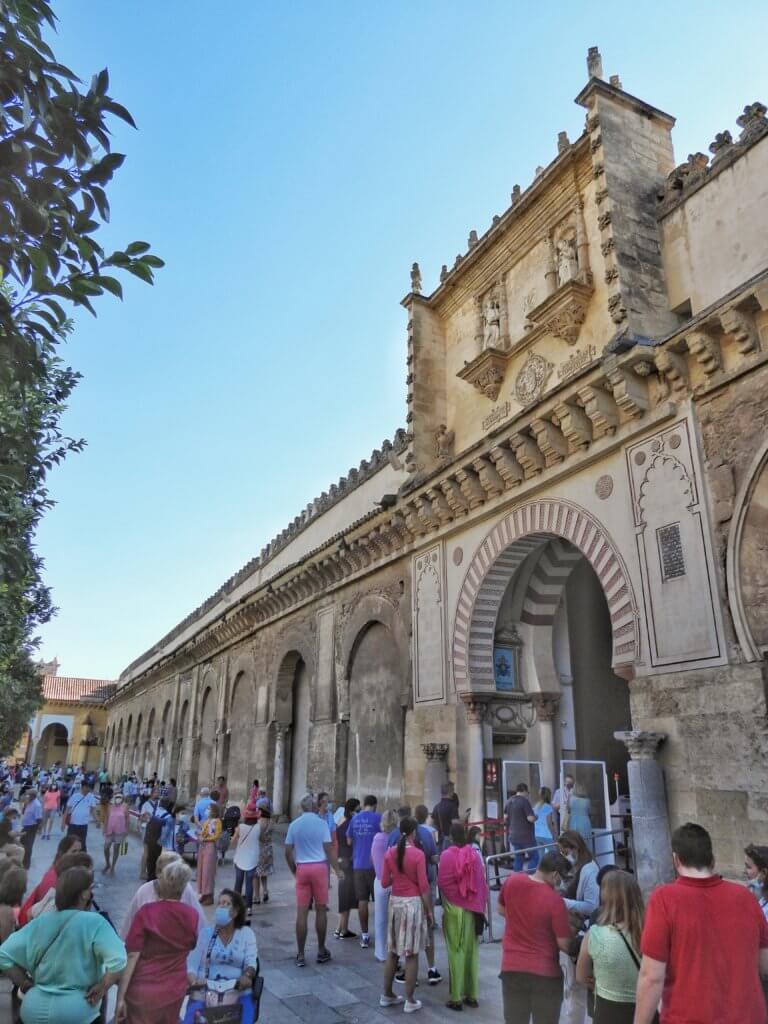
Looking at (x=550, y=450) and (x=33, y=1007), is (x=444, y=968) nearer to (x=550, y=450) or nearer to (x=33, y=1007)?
(x=33, y=1007)

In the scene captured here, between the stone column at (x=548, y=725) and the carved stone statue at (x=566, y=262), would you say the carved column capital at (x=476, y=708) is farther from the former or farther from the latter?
the carved stone statue at (x=566, y=262)

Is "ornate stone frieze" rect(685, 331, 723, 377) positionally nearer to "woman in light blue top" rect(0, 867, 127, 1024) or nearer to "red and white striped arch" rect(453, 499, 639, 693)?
"red and white striped arch" rect(453, 499, 639, 693)

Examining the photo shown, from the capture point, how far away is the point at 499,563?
9750 mm

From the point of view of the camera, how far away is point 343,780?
515 inches

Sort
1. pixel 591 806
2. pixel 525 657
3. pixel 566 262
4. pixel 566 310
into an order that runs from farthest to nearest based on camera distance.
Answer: pixel 525 657, pixel 566 262, pixel 566 310, pixel 591 806

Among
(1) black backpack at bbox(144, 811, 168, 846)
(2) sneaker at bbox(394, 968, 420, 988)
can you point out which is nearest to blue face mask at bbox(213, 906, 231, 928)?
(2) sneaker at bbox(394, 968, 420, 988)

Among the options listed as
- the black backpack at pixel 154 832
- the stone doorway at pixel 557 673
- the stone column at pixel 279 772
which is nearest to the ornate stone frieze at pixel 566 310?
the stone doorway at pixel 557 673

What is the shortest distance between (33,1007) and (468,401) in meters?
9.79

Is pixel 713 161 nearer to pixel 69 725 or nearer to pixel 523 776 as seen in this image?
pixel 523 776

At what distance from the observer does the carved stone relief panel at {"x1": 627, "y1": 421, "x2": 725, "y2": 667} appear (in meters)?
6.59

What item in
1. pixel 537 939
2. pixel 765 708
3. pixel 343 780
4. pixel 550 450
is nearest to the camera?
pixel 537 939

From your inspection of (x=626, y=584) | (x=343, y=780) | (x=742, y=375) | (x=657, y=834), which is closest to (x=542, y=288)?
(x=742, y=375)

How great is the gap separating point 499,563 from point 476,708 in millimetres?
1957

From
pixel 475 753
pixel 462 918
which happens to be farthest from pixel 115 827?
pixel 462 918
